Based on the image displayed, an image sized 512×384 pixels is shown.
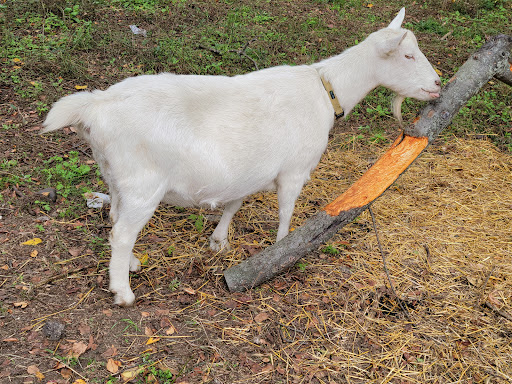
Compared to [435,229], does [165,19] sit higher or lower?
lower

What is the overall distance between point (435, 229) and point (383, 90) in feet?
9.51

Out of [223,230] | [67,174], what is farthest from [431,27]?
[67,174]

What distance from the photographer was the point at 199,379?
10.2 feet

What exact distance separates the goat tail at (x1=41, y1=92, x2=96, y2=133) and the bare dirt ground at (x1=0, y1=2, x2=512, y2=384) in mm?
1217

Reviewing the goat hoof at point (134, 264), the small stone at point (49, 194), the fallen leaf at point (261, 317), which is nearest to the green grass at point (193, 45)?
the small stone at point (49, 194)

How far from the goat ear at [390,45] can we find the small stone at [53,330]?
124 inches

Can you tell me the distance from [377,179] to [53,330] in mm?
2624

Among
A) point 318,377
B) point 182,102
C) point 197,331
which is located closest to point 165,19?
point 182,102

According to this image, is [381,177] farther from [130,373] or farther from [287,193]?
[130,373]

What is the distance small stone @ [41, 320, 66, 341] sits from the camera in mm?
3237

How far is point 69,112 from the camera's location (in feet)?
10.6

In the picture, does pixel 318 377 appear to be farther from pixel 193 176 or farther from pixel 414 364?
pixel 193 176

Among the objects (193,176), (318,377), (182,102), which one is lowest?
(318,377)

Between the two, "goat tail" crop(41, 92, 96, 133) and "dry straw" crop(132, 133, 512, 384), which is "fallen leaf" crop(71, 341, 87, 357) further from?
"goat tail" crop(41, 92, 96, 133)
